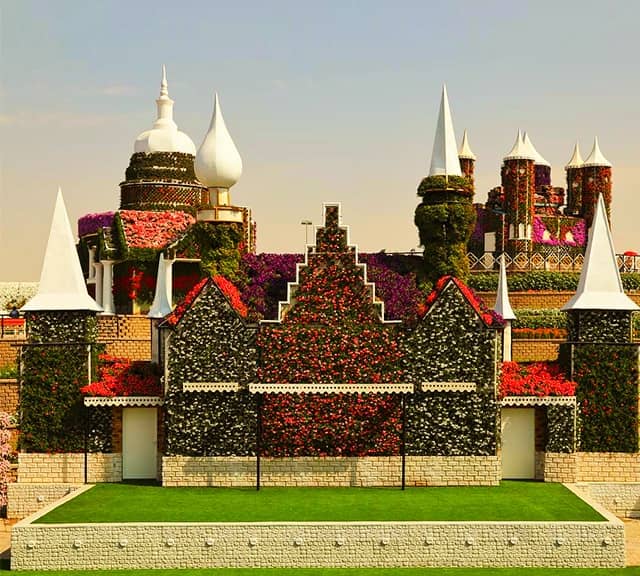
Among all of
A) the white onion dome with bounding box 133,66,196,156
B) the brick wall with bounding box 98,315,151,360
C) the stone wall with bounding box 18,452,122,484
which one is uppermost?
the white onion dome with bounding box 133,66,196,156

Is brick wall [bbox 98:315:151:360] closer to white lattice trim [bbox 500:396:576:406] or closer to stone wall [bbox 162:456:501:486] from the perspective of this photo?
stone wall [bbox 162:456:501:486]

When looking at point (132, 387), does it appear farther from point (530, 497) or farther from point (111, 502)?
point (530, 497)

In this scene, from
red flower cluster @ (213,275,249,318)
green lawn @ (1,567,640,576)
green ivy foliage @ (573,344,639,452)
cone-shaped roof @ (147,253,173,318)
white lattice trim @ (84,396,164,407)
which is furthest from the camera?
cone-shaped roof @ (147,253,173,318)

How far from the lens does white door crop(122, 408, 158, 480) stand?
2317 centimetres

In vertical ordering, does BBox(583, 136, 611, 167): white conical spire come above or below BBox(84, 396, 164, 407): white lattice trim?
above

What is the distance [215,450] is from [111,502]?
2797 millimetres

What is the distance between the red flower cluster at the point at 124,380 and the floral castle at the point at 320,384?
48mm

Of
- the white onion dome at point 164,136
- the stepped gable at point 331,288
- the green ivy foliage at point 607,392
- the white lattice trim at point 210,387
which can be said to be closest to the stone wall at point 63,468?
the white lattice trim at point 210,387

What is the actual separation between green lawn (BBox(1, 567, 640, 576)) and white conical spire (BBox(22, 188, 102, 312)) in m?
6.92

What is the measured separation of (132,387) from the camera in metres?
23.1

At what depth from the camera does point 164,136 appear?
42250 millimetres

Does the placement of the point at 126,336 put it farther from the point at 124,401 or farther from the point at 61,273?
the point at 124,401

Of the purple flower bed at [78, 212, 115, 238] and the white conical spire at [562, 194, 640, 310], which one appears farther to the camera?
the purple flower bed at [78, 212, 115, 238]

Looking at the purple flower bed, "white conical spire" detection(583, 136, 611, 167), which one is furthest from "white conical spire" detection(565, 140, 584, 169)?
the purple flower bed
